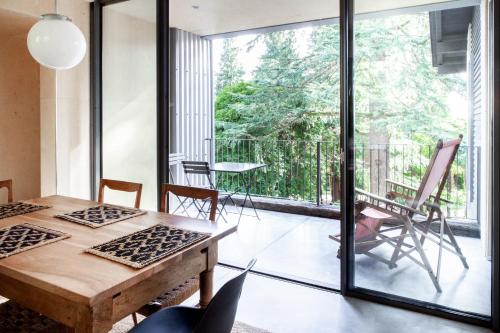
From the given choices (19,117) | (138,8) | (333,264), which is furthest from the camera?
(19,117)

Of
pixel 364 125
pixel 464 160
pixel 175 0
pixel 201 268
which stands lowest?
pixel 201 268

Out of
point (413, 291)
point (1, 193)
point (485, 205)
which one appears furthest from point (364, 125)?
point (1, 193)

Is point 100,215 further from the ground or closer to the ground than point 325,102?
closer to the ground

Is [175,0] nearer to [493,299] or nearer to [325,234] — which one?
[325,234]

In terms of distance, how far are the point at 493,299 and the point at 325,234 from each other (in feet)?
6.96

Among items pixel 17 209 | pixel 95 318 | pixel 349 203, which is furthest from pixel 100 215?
pixel 349 203

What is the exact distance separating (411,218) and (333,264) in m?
0.95

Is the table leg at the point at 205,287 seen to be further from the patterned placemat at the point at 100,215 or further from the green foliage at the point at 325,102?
the green foliage at the point at 325,102

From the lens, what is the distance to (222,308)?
1026mm

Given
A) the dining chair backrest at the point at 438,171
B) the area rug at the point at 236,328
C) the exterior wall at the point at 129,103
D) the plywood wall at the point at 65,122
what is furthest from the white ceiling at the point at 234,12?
the area rug at the point at 236,328

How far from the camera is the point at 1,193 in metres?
3.43

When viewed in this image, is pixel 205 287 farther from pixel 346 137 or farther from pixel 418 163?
pixel 418 163

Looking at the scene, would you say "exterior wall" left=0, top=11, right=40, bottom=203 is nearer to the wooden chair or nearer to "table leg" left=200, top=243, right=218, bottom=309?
the wooden chair

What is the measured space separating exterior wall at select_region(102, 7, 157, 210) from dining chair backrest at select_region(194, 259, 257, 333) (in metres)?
2.31
